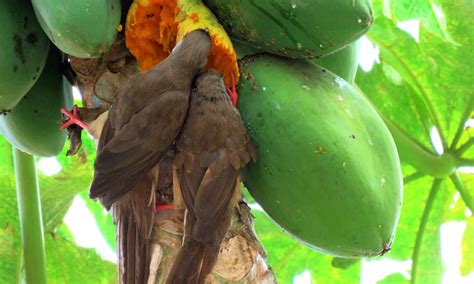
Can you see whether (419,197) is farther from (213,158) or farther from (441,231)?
(213,158)

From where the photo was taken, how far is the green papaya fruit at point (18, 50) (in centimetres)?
136

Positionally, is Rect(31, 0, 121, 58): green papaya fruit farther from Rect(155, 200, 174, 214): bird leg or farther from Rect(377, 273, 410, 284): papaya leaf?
Rect(377, 273, 410, 284): papaya leaf

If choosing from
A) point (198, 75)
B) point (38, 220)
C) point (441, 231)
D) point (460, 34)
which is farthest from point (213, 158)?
point (441, 231)

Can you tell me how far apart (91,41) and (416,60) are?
111 cm

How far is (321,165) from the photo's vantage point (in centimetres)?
126

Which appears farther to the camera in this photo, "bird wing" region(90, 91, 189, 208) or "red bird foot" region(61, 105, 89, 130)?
"red bird foot" region(61, 105, 89, 130)

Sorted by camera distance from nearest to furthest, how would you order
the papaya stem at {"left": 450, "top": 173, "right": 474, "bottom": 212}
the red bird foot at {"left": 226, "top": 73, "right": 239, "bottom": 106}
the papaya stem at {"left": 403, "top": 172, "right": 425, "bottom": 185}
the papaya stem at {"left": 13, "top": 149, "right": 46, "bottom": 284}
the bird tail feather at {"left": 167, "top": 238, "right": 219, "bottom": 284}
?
the bird tail feather at {"left": 167, "top": 238, "right": 219, "bottom": 284} → the red bird foot at {"left": 226, "top": 73, "right": 239, "bottom": 106} → the papaya stem at {"left": 13, "top": 149, "right": 46, "bottom": 284} → the papaya stem at {"left": 450, "top": 173, "right": 474, "bottom": 212} → the papaya stem at {"left": 403, "top": 172, "right": 425, "bottom": 185}

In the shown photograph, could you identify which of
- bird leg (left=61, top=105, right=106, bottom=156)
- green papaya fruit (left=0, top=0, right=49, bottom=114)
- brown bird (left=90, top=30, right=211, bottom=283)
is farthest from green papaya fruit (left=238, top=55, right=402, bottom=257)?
green papaya fruit (left=0, top=0, right=49, bottom=114)

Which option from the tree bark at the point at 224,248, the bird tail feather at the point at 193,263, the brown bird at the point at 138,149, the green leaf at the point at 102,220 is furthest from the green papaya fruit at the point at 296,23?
the green leaf at the point at 102,220

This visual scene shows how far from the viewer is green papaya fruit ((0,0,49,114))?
136cm

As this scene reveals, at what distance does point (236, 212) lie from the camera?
125 cm

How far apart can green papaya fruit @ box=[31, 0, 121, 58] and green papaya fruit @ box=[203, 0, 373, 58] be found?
8.7 inches

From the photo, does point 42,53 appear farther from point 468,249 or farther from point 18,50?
point 468,249

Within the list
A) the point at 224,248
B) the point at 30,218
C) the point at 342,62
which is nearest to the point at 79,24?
the point at 224,248
